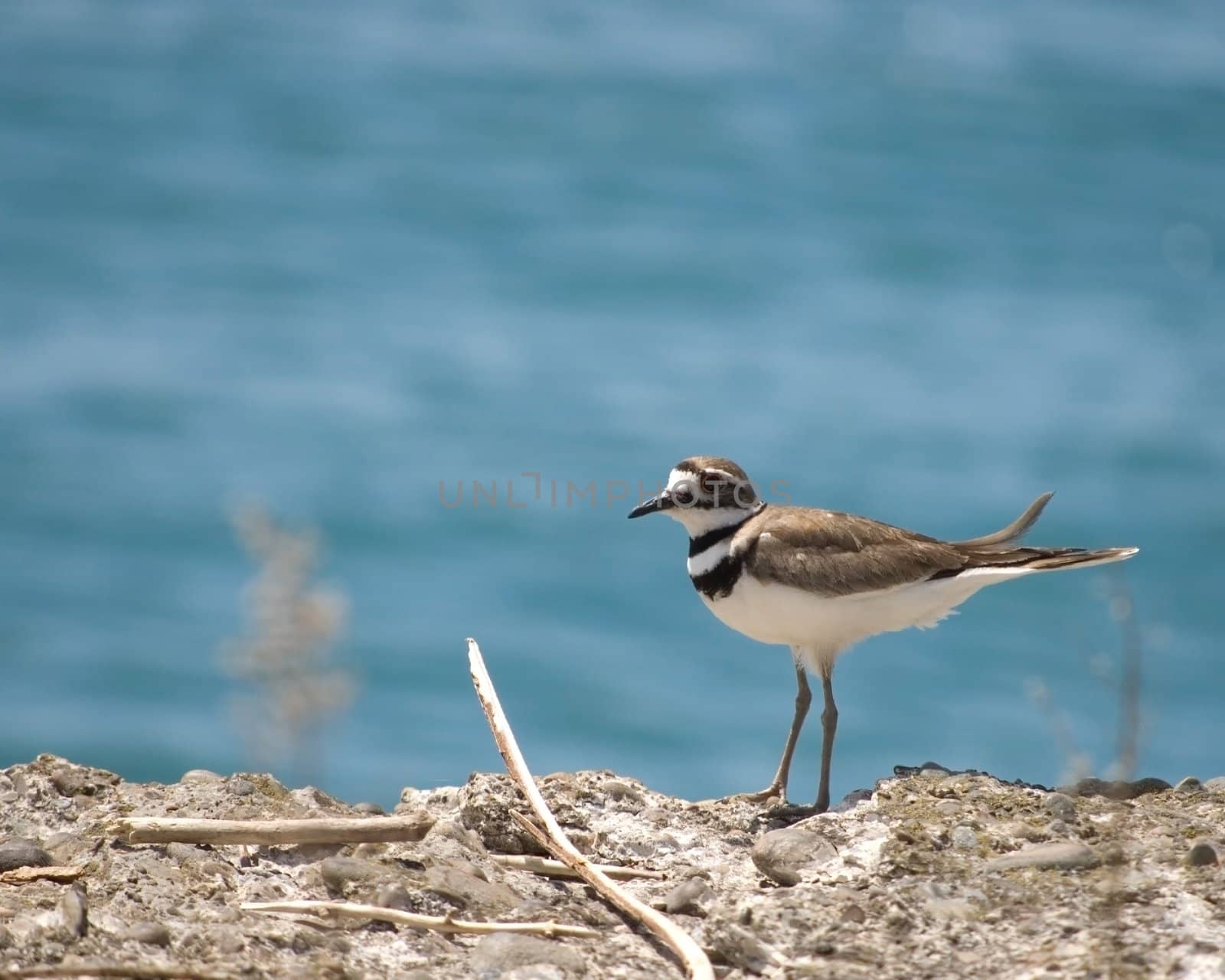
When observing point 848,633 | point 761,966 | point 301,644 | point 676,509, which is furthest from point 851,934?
point 301,644

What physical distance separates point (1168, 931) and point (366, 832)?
2.17 meters

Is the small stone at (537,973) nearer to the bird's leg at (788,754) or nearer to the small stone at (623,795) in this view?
the small stone at (623,795)

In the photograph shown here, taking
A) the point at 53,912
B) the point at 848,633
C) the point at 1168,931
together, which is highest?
the point at 848,633

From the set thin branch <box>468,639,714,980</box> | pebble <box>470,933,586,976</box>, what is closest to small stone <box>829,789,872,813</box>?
thin branch <box>468,639,714,980</box>

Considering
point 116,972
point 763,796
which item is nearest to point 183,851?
point 116,972

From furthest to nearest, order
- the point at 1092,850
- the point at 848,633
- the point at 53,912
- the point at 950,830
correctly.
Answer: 1. the point at 848,633
2. the point at 950,830
3. the point at 1092,850
4. the point at 53,912

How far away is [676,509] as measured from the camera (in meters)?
5.88

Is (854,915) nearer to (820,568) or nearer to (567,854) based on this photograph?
(567,854)

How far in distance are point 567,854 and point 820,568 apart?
1724 mm

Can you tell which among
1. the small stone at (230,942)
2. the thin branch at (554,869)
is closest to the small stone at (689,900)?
the thin branch at (554,869)

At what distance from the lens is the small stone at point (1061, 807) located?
4488 mm

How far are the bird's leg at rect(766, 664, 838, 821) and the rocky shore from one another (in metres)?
0.16

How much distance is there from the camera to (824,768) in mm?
5473

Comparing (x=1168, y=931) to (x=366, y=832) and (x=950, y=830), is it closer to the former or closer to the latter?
Answer: (x=950, y=830)
